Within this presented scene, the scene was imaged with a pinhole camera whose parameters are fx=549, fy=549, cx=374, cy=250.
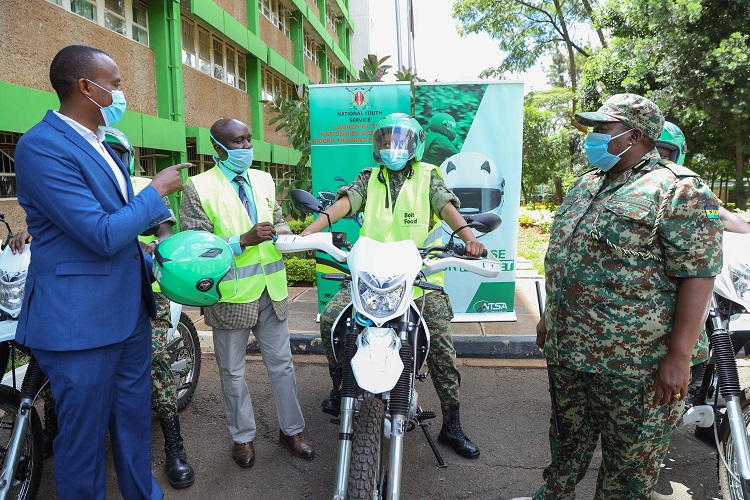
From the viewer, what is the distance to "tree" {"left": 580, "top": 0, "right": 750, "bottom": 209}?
13898 mm

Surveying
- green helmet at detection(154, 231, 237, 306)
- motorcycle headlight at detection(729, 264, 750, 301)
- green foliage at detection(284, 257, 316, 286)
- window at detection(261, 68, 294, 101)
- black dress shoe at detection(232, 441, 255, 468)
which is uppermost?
window at detection(261, 68, 294, 101)

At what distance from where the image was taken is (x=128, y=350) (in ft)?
8.29

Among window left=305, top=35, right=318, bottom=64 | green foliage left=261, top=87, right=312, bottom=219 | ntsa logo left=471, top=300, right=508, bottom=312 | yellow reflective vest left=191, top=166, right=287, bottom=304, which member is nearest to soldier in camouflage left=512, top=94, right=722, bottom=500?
yellow reflective vest left=191, top=166, right=287, bottom=304

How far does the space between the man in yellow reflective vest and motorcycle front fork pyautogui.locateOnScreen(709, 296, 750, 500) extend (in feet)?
7.43

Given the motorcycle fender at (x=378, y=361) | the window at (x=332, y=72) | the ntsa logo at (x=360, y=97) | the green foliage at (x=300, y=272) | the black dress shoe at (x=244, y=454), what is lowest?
the black dress shoe at (x=244, y=454)

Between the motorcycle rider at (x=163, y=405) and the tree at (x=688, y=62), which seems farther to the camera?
the tree at (x=688, y=62)

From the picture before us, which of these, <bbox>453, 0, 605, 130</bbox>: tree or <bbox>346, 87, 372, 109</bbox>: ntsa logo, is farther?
<bbox>453, 0, 605, 130</bbox>: tree

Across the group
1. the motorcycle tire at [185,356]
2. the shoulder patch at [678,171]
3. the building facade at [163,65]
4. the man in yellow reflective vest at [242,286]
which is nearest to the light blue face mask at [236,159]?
the man in yellow reflective vest at [242,286]

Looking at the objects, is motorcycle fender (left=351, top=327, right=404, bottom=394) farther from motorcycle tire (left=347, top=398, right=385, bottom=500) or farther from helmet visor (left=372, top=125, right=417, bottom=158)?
helmet visor (left=372, top=125, right=417, bottom=158)

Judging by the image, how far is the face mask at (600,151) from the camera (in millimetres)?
2225

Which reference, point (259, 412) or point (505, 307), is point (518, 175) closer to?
point (505, 307)

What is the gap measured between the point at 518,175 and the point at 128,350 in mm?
4417

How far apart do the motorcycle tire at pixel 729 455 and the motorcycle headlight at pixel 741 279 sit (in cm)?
52

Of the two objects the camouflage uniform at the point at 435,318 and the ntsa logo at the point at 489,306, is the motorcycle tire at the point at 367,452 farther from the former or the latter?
the ntsa logo at the point at 489,306
